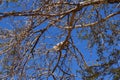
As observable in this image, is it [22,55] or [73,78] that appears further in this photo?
[73,78]

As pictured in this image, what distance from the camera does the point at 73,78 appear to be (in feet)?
28.1

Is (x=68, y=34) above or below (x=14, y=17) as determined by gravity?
below

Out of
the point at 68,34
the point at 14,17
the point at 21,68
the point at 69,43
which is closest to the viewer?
the point at 14,17

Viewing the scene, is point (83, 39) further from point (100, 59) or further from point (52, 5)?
point (52, 5)

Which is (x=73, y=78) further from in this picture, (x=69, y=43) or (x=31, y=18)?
(x=31, y=18)

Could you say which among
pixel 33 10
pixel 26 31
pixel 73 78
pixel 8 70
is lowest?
pixel 73 78

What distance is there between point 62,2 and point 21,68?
1.62 metres

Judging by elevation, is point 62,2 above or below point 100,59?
above

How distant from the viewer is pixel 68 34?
8.55 m

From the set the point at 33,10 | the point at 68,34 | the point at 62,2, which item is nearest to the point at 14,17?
the point at 33,10

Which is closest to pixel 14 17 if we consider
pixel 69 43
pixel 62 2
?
pixel 62 2

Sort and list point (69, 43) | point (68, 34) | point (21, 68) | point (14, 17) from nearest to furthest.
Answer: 1. point (14, 17)
2. point (21, 68)
3. point (68, 34)
4. point (69, 43)

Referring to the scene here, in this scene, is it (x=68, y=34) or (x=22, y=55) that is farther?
(x=68, y=34)

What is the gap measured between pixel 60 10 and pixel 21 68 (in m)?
1.47
